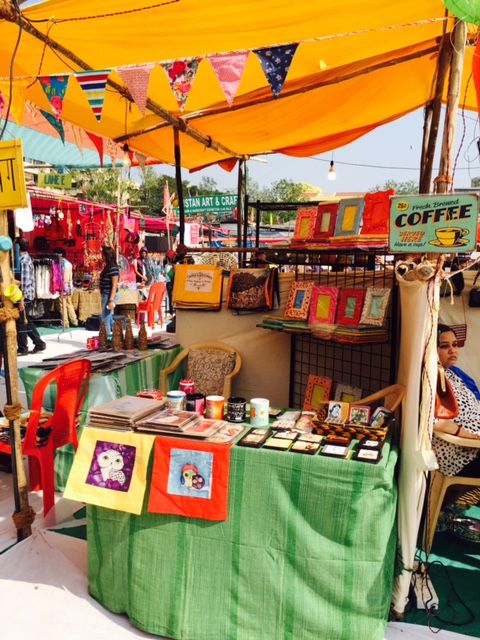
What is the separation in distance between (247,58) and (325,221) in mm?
1263

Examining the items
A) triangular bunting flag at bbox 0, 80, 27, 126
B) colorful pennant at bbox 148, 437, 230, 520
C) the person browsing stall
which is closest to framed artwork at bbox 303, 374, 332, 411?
colorful pennant at bbox 148, 437, 230, 520

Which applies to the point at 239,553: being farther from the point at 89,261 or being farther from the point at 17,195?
the point at 89,261

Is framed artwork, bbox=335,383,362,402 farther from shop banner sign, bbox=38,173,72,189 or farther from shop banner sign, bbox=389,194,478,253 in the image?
shop banner sign, bbox=38,173,72,189

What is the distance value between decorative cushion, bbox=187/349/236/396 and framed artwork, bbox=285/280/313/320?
2.50 feet

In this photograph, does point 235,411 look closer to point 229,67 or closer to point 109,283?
point 229,67

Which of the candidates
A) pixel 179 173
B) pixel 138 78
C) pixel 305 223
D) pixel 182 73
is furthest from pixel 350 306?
pixel 179 173

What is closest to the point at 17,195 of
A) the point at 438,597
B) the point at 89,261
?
the point at 438,597

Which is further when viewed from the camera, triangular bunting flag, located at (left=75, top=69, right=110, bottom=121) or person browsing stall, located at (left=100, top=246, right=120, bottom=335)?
person browsing stall, located at (left=100, top=246, right=120, bottom=335)

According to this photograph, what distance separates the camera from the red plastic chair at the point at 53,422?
3.20 m

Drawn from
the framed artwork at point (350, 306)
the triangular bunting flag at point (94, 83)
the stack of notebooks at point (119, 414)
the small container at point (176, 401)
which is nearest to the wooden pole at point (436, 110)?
the framed artwork at point (350, 306)

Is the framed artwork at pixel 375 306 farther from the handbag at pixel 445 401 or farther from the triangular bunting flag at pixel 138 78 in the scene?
the triangular bunting flag at pixel 138 78

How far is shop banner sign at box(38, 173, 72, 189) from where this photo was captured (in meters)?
10.6

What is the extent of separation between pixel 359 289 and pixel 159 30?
2376 millimetres

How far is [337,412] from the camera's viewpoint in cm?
277
